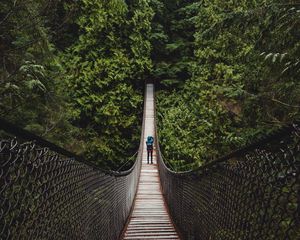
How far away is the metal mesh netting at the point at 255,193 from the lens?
134 centimetres

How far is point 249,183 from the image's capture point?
181 centimetres

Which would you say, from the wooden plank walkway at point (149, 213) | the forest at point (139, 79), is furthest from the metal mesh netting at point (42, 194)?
the forest at point (139, 79)

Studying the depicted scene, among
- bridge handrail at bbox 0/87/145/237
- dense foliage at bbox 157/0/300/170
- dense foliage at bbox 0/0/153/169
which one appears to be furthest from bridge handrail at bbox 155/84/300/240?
dense foliage at bbox 0/0/153/169

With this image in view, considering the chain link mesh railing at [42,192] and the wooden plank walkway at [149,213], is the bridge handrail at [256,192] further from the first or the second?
the wooden plank walkway at [149,213]

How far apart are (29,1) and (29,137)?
15.5ft

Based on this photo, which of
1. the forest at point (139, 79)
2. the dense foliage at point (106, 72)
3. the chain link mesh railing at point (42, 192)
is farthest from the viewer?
the dense foliage at point (106, 72)

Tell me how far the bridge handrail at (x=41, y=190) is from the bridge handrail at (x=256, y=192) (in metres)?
0.94

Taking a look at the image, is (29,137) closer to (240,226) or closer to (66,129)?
(240,226)

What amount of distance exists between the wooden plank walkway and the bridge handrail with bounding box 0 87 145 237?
2633mm

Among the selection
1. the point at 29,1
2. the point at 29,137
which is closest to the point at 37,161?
the point at 29,137

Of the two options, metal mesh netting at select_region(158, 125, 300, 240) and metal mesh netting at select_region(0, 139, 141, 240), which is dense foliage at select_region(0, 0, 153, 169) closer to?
metal mesh netting at select_region(158, 125, 300, 240)

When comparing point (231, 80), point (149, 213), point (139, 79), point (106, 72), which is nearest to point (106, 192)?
point (149, 213)

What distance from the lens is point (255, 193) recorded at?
1725 mm

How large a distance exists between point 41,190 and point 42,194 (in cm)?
2
